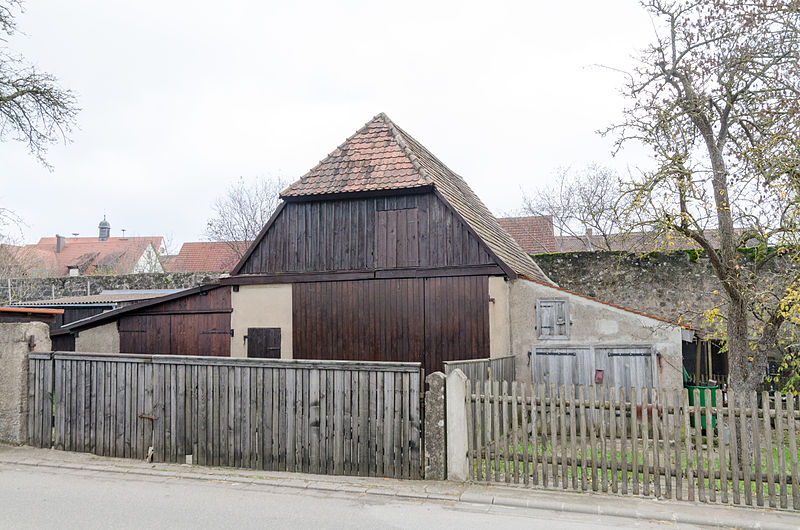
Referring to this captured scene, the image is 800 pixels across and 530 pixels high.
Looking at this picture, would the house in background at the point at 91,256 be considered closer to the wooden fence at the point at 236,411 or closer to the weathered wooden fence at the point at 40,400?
the weathered wooden fence at the point at 40,400

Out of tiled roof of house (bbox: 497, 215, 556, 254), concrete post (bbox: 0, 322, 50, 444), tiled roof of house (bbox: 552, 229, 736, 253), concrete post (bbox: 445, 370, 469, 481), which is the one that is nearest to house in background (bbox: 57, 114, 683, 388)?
tiled roof of house (bbox: 552, 229, 736, 253)

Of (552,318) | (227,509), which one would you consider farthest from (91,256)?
(227,509)

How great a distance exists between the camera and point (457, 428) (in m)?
7.80

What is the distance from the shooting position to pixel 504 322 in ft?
43.0

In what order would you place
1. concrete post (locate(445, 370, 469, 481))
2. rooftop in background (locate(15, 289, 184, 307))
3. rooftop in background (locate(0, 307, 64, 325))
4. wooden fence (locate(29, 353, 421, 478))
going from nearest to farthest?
1. concrete post (locate(445, 370, 469, 481))
2. wooden fence (locate(29, 353, 421, 478))
3. rooftop in background (locate(0, 307, 64, 325))
4. rooftop in background (locate(15, 289, 184, 307))

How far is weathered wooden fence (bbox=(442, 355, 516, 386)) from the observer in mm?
9895

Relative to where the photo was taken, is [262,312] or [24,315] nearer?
[24,315]

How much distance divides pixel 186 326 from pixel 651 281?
13108 mm

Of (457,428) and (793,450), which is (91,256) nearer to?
(457,428)

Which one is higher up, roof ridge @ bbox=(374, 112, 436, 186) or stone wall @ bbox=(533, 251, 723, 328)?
roof ridge @ bbox=(374, 112, 436, 186)

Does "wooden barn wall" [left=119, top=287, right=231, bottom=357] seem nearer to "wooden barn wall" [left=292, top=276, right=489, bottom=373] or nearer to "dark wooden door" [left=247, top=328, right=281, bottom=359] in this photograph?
"dark wooden door" [left=247, top=328, right=281, bottom=359]

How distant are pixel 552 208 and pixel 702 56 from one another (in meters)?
25.3

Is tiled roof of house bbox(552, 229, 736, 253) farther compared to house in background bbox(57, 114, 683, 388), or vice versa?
house in background bbox(57, 114, 683, 388)

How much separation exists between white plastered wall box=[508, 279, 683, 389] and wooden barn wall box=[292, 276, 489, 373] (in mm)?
Answer: 1506
